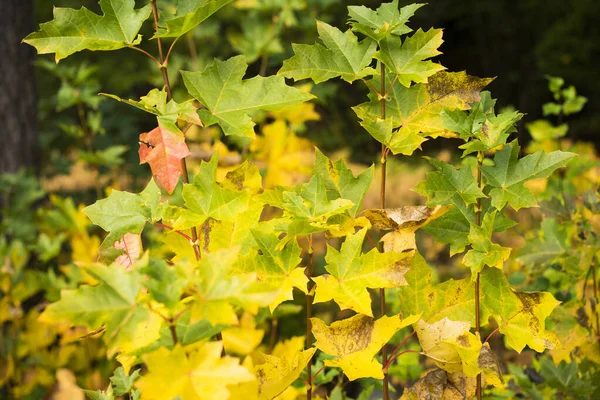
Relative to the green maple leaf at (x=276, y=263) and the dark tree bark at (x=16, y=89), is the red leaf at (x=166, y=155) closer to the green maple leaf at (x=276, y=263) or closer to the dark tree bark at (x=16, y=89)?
the green maple leaf at (x=276, y=263)

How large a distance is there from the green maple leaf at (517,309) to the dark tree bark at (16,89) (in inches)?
122

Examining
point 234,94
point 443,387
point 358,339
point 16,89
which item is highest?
point 234,94

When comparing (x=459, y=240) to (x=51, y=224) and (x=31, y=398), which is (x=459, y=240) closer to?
(x=31, y=398)

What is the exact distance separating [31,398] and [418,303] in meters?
1.88

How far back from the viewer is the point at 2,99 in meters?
3.47

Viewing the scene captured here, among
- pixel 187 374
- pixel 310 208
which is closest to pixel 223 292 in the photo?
pixel 187 374

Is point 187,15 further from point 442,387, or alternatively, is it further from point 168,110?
point 442,387

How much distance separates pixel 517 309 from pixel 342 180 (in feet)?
1.09

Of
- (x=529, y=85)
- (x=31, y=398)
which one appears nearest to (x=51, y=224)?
(x=31, y=398)

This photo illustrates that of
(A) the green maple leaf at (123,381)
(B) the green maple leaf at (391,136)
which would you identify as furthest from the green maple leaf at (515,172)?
(A) the green maple leaf at (123,381)

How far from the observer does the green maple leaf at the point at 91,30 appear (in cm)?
91

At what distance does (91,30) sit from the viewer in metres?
0.92

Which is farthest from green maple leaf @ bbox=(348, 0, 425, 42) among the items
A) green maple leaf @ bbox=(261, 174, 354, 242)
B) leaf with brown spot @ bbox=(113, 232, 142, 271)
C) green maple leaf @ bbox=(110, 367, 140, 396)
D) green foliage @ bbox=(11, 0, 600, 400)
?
green maple leaf @ bbox=(110, 367, 140, 396)

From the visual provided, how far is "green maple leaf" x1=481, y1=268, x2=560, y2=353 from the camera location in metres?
0.97
